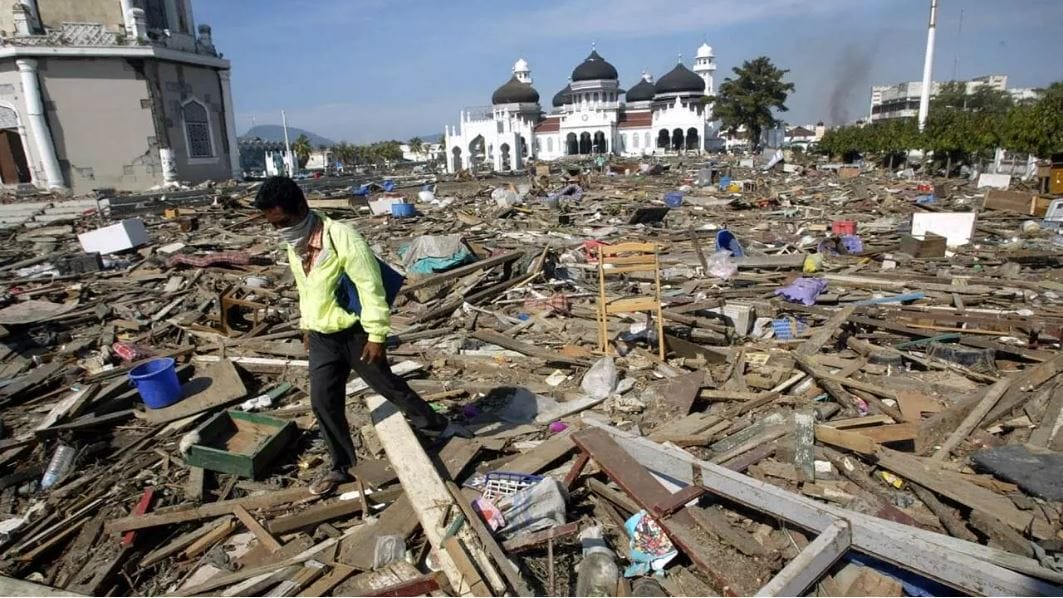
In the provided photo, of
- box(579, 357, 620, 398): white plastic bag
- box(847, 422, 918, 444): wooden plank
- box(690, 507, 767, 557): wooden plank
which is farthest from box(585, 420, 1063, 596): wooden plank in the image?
box(579, 357, 620, 398): white plastic bag

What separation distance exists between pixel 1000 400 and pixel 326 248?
5177 millimetres

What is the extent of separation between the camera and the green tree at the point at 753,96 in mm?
55938

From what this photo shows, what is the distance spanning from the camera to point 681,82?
222 feet

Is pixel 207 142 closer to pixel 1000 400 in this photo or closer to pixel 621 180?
pixel 621 180

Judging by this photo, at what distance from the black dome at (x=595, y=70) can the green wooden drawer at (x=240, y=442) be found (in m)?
67.8

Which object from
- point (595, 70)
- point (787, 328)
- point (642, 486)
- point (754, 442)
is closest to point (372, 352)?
point (642, 486)

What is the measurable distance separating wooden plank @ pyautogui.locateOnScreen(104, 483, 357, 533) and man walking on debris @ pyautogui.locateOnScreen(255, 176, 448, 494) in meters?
0.13

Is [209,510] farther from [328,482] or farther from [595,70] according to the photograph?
[595,70]

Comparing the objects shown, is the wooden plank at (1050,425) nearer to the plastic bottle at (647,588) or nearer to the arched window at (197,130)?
the plastic bottle at (647,588)

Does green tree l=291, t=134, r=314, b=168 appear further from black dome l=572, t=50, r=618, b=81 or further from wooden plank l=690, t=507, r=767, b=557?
wooden plank l=690, t=507, r=767, b=557

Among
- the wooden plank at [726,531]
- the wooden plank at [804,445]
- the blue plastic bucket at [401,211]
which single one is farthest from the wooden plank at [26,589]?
the blue plastic bucket at [401,211]

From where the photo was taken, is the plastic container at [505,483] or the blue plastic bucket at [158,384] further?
the blue plastic bucket at [158,384]

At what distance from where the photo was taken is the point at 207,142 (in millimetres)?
31406

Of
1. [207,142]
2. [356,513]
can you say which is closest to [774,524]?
[356,513]
